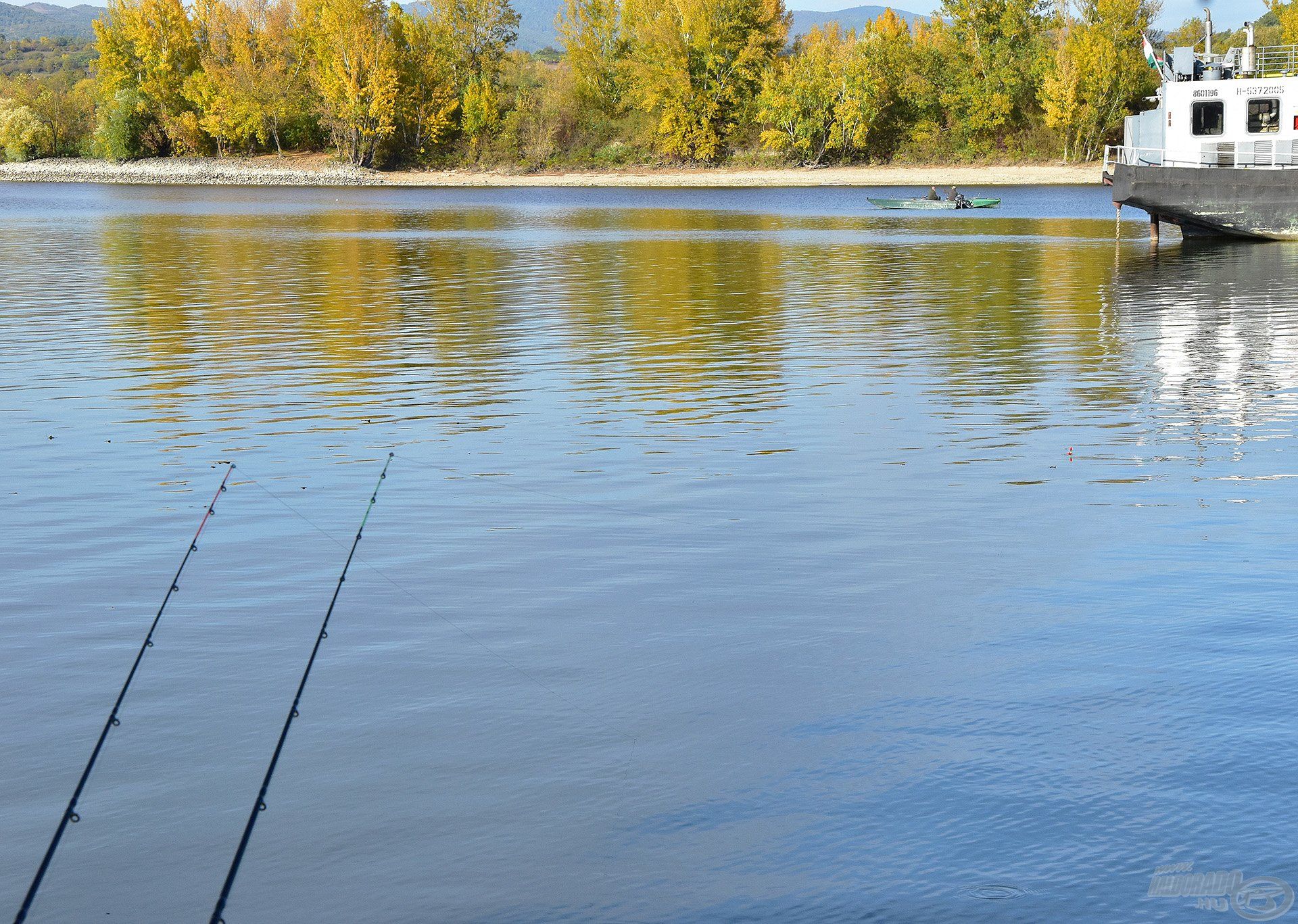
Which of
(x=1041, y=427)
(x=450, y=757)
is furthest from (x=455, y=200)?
(x=450, y=757)

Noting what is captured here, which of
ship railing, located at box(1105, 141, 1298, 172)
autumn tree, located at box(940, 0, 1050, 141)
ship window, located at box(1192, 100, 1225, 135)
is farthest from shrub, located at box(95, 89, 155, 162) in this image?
ship window, located at box(1192, 100, 1225, 135)

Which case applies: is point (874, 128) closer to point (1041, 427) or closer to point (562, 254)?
point (562, 254)

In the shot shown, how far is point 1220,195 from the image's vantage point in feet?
131

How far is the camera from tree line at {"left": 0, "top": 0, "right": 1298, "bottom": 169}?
113250 mm

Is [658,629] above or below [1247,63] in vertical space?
below

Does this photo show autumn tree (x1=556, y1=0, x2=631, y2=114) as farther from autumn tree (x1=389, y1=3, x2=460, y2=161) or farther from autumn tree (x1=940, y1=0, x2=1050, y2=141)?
autumn tree (x1=940, y1=0, x2=1050, y2=141)

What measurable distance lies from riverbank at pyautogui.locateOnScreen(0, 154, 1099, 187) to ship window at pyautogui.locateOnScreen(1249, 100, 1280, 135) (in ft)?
214

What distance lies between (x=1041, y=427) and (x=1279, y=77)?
2868cm

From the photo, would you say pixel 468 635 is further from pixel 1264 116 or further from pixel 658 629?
A: pixel 1264 116

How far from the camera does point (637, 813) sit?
6.33 meters

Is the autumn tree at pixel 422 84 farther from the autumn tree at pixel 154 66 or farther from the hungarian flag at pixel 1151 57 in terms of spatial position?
the hungarian flag at pixel 1151 57
